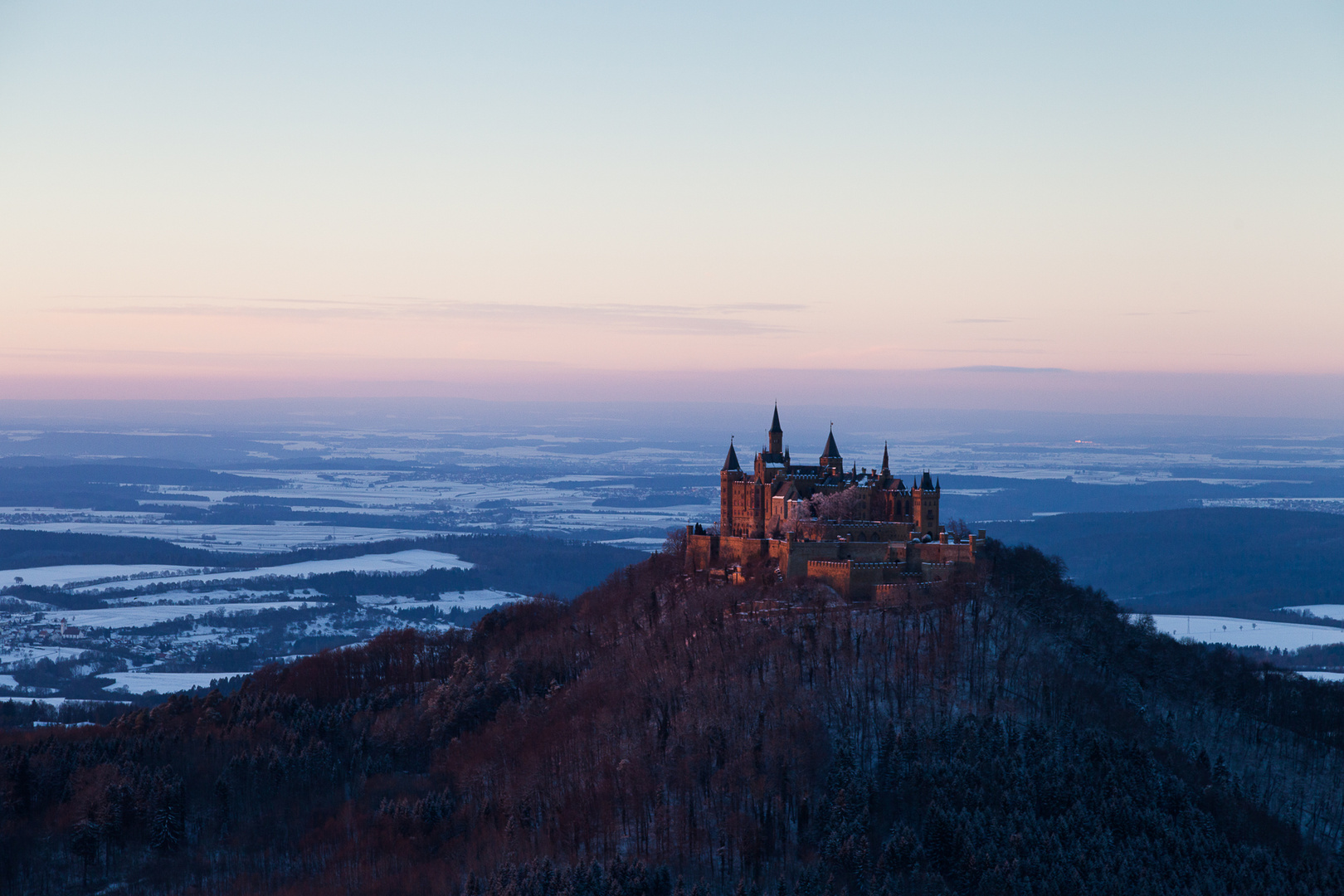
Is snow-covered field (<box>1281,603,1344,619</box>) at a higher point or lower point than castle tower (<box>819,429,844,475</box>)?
lower

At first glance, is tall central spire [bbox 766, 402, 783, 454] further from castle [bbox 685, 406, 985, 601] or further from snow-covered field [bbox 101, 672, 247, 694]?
snow-covered field [bbox 101, 672, 247, 694]

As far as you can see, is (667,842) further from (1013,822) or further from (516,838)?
(1013,822)

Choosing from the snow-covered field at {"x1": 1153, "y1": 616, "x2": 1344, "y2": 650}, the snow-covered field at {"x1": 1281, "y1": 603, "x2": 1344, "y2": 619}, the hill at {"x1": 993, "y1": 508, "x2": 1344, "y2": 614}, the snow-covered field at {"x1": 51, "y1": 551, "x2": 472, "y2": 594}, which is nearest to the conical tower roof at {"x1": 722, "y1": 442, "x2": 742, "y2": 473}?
the snow-covered field at {"x1": 1153, "y1": 616, "x2": 1344, "y2": 650}

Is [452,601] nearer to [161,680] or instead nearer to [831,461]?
[161,680]

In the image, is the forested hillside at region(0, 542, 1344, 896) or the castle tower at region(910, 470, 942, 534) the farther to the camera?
the castle tower at region(910, 470, 942, 534)

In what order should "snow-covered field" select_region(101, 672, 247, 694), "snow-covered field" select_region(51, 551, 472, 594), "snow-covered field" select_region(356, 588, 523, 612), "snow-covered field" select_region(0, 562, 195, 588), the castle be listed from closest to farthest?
the castle
"snow-covered field" select_region(101, 672, 247, 694)
"snow-covered field" select_region(356, 588, 523, 612)
"snow-covered field" select_region(0, 562, 195, 588)
"snow-covered field" select_region(51, 551, 472, 594)

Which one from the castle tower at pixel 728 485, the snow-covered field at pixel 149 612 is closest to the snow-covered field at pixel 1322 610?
the castle tower at pixel 728 485
